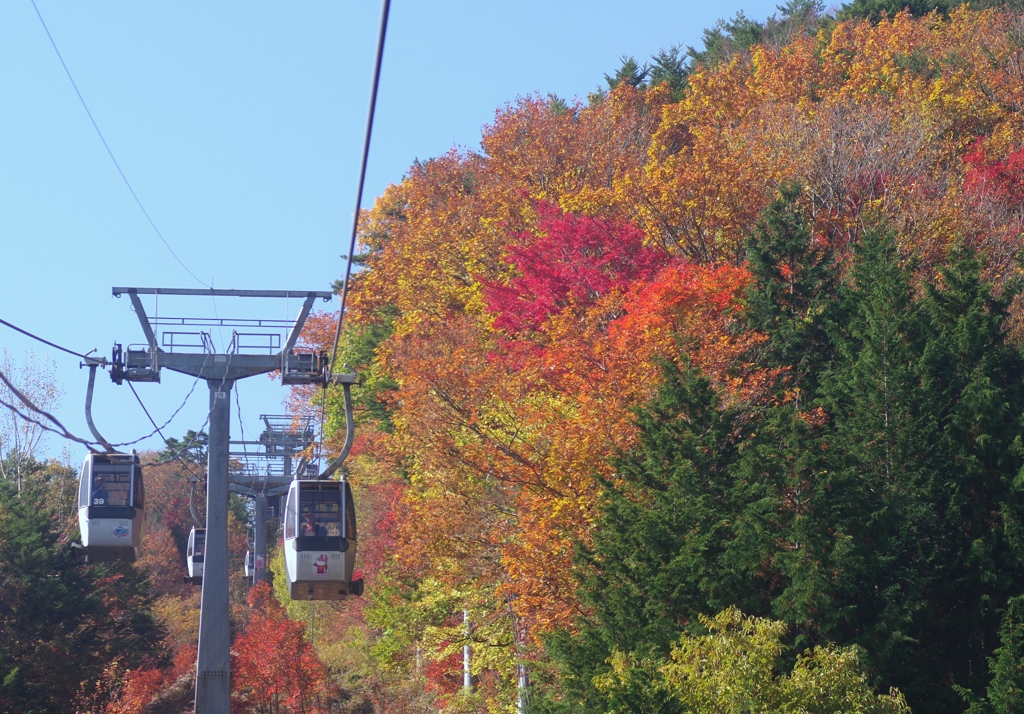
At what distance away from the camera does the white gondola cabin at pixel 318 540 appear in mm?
22016

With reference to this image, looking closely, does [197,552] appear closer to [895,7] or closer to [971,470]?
[971,470]

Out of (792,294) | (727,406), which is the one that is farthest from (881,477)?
(792,294)

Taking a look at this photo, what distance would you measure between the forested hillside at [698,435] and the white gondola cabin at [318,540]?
→ 4.43 metres

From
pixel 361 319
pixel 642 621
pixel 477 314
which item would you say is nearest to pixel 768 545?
pixel 642 621

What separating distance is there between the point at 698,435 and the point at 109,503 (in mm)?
11094

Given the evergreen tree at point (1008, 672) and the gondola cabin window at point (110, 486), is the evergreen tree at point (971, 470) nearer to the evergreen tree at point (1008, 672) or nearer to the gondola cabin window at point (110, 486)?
the evergreen tree at point (1008, 672)

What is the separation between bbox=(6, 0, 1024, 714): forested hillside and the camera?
2266 centimetres

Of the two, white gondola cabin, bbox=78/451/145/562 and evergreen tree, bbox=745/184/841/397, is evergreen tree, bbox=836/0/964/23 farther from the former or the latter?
white gondola cabin, bbox=78/451/145/562

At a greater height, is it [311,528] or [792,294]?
[792,294]

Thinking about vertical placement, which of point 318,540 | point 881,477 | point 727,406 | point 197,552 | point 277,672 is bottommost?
point 277,672

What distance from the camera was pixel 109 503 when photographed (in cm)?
2328

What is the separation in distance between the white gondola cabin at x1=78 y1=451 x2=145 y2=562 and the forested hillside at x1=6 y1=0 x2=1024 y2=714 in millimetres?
7985

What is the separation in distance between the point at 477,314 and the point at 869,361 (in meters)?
20.5

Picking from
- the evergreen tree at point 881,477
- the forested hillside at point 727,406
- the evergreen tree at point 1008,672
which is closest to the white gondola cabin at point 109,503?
the forested hillside at point 727,406
